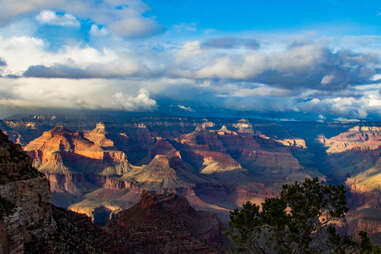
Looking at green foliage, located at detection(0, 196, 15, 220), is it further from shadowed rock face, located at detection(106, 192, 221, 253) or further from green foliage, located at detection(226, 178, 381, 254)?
shadowed rock face, located at detection(106, 192, 221, 253)

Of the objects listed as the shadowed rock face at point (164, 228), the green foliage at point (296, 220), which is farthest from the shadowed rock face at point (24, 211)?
the shadowed rock face at point (164, 228)

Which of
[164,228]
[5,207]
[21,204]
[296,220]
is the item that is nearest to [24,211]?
[21,204]

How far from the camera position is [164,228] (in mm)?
94688

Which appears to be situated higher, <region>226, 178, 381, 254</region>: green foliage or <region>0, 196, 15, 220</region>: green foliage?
<region>0, 196, 15, 220</region>: green foliage

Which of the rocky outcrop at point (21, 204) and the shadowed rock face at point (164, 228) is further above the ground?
the rocky outcrop at point (21, 204)

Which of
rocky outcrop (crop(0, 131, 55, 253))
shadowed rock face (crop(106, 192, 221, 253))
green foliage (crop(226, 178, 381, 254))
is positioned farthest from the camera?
shadowed rock face (crop(106, 192, 221, 253))

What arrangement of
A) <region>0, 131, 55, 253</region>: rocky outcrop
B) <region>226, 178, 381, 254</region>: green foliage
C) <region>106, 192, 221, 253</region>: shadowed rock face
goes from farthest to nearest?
<region>106, 192, 221, 253</region>: shadowed rock face
<region>226, 178, 381, 254</region>: green foliage
<region>0, 131, 55, 253</region>: rocky outcrop

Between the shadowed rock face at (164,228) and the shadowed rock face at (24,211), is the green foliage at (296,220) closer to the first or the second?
the shadowed rock face at (24,211)

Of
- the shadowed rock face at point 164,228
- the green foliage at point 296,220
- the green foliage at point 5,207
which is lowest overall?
the shadowed rock face at point 164,228

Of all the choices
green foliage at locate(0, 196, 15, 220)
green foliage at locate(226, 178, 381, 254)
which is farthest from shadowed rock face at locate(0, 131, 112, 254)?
green foliage at locate(226, 178, 381, 254)

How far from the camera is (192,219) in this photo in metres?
123

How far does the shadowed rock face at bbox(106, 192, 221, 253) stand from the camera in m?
83.2

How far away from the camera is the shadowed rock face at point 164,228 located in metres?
83.2

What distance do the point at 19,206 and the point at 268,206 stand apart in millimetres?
22995
